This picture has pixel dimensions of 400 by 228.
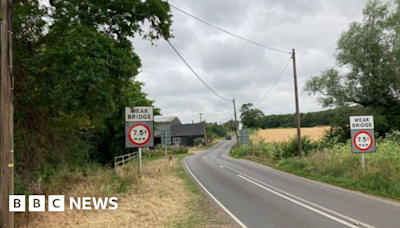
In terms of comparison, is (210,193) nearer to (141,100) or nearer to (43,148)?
(43,148)

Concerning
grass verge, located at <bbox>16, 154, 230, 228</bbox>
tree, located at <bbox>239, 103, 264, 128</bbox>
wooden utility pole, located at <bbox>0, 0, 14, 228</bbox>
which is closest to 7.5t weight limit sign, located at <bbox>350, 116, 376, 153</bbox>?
grass verge, located at <bbox>16, 154, 230, 228</bbox>

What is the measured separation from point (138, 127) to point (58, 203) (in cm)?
559

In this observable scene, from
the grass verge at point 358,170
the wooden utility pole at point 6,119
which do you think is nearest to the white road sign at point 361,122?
the grass verge at point 358,170

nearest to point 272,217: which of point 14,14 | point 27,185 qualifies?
point 27,185

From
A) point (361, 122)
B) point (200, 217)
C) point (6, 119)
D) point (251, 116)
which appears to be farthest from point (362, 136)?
point (251, 116)

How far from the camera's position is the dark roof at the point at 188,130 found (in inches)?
3199

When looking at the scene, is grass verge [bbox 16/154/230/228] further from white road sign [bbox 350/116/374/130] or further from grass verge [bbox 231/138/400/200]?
white road sign [bbox 350/116/374/130]

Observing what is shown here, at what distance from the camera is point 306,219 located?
25.0ft

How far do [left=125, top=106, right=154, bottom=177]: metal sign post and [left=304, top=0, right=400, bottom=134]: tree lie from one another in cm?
2246

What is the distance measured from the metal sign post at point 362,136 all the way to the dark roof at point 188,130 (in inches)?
2629

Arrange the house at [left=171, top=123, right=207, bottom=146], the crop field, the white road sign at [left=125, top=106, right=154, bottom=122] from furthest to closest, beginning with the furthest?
the house at [left=171, top=123, right=207, bottom=146], the crop field, the white road sign at [left=125, top=106, right=154, bottom=122]

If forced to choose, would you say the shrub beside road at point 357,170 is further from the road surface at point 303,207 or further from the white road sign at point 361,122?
the white road sign at point 361,122

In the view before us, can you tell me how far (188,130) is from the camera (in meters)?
82.8

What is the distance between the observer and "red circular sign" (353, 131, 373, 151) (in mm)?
13789
